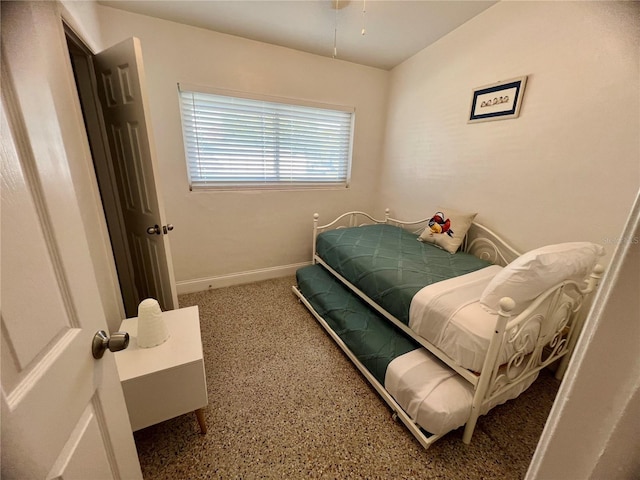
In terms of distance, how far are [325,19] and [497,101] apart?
5.19 feet

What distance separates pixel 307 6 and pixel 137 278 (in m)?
2.59

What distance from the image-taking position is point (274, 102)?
269 centimetres

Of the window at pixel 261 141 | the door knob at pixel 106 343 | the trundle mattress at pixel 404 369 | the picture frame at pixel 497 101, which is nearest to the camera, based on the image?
the door knob at pixel 106 343

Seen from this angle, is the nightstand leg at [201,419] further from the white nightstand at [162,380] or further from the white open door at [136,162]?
the white open door at [136,162]

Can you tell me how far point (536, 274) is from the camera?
48.0 inches

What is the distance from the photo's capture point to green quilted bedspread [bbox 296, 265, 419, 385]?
1604 millimetres

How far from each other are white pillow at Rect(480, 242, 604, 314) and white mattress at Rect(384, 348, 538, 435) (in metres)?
0.44

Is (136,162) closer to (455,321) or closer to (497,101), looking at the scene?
(455,321)

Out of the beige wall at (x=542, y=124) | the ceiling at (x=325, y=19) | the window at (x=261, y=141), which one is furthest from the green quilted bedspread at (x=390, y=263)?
the ceiling at (x=325, y=19)

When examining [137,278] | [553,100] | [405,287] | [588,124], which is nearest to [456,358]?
[405,287]

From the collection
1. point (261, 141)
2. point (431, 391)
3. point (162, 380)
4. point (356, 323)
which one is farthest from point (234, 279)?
point (431, 391)

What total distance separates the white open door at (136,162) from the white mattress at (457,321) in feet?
5.66

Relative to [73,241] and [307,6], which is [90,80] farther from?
[73,241]

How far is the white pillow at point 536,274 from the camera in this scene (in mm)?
1226
